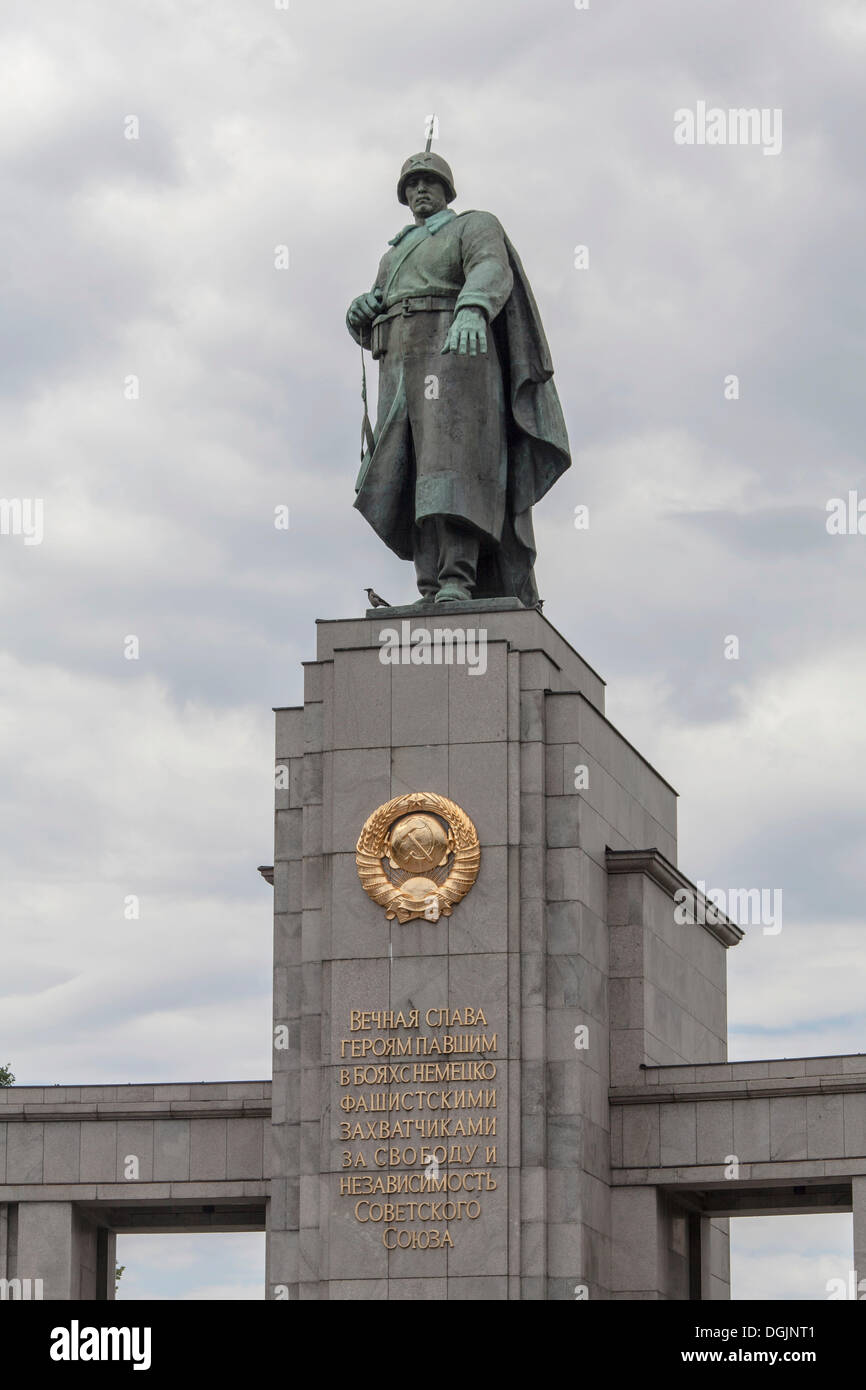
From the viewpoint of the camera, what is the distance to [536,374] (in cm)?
3100

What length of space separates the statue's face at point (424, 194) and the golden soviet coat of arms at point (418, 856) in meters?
6.95

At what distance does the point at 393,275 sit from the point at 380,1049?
872cm

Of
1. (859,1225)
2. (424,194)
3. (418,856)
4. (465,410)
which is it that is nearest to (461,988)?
(418,856)

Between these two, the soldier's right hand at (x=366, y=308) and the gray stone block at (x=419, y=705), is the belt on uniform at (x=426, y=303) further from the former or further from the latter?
the gray stone block at (x=419, y=705)

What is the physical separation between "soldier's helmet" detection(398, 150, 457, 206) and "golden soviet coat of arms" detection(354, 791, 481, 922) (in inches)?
286

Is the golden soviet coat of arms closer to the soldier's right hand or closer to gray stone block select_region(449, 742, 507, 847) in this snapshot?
gray stone block select_region(449, 742, 507, 847)

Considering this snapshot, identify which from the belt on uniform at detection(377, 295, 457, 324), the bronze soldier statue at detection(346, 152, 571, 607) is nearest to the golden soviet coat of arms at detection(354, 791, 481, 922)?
the bronze soldier statue at detection(346, 152, 571, 607)

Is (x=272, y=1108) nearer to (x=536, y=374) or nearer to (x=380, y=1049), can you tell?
(x=380, y=1049)

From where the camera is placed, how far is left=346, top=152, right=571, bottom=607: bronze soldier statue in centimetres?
3038

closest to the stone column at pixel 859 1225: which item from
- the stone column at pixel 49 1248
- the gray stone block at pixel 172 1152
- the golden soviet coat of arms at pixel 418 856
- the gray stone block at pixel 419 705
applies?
the golden soviet coat of arms at pixel 418 856

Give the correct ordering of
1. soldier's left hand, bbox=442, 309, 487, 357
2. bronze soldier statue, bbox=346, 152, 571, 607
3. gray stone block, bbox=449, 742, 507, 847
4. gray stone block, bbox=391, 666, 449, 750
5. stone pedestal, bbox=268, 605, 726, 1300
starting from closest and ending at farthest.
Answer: stone pedestal, bbox=268, 605, 726, 1300 < gray stone block, bbox=449, 742, 507, 847 < gray stone block, bbox=391, 666, 449, 750 < soldier's left hand, bbox=442, 309, 487, 357 < bronze soldier statue, bbox=346, 152, 571, 607
